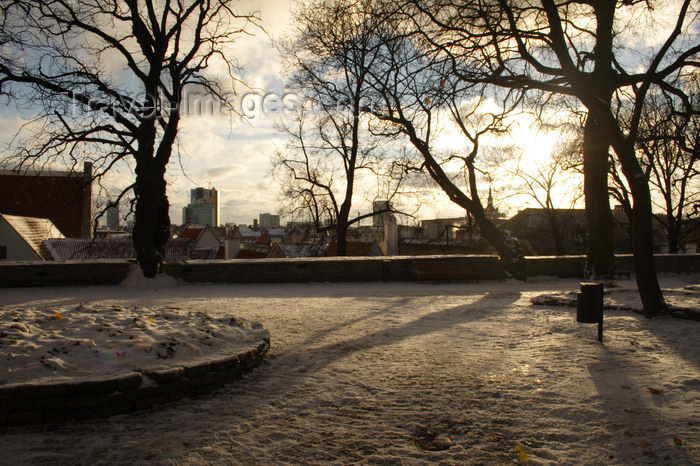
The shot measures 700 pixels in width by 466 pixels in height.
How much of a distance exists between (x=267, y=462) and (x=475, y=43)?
10257mm

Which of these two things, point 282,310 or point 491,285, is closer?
point 282,310

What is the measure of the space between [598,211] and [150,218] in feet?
41.7

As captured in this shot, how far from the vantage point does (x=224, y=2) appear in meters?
14.5

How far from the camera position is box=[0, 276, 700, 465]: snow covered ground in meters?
2.99

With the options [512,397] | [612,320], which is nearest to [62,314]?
[512,397]

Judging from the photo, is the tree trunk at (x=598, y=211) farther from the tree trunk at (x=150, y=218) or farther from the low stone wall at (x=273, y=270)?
the tree trunk at (x=150, y=218)

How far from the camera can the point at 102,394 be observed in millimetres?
3547

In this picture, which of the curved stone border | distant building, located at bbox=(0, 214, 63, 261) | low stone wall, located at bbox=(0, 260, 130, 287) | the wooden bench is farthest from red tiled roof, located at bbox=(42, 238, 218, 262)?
the curved stone border

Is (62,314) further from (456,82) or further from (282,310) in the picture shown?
(456,82)

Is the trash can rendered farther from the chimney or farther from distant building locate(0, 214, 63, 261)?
the chimney

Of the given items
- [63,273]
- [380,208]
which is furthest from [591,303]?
[380,208]

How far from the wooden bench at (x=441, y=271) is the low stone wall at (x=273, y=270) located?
0.12 meters

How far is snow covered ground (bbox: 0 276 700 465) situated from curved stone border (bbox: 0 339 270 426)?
101mm

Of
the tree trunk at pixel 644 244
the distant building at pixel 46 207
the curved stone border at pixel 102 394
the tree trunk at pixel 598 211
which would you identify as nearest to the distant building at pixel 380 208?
the tree trunk at pixel 598 211
